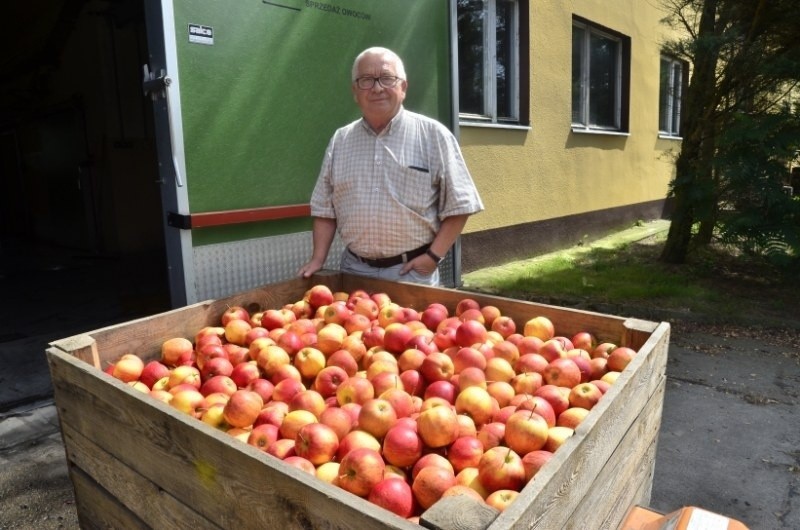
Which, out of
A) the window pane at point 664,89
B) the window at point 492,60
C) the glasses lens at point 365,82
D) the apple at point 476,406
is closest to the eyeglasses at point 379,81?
the glasses lens at point 365,82

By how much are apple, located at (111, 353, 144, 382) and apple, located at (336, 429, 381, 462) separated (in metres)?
0.85

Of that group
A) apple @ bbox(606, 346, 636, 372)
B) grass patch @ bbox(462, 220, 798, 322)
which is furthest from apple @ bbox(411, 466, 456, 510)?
grass patch @ bbox(462, 220, 798, 322)

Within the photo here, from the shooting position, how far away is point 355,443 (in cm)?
156

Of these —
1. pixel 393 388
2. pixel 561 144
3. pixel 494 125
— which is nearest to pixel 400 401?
pixel 393 388

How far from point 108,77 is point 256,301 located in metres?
8.40

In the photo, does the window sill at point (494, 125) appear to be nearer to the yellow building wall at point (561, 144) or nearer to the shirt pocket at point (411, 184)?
the yellow building wall at point (561, 144)

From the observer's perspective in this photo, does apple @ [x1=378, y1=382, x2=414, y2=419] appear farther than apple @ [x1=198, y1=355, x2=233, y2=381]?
No

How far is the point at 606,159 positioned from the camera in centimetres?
1073

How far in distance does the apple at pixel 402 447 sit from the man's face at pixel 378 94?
1785 millimetres

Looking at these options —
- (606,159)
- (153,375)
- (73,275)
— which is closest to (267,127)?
(153,375)

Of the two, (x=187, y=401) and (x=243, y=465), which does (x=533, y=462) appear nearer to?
(x=243, y=465)

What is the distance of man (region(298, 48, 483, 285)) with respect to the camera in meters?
2.97

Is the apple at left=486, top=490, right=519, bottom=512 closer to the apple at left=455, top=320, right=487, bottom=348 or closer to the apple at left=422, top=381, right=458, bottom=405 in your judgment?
the apple at left=422, top=381, right=458, bottom=405

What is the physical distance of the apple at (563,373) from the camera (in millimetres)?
1867
